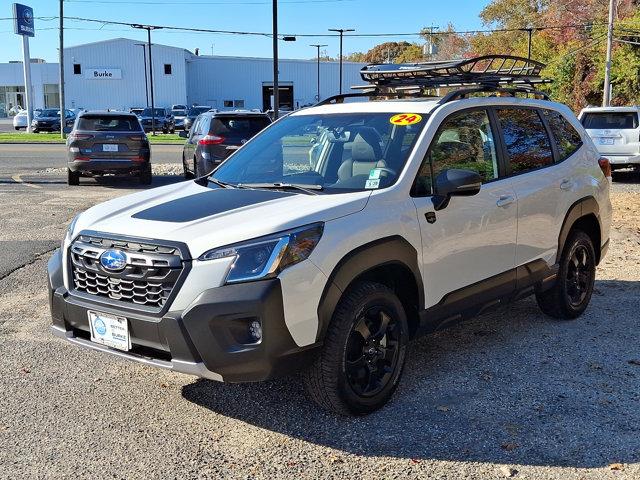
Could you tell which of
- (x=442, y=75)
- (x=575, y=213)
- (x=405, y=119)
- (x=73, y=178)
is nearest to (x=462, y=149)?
(x=405, y=119)

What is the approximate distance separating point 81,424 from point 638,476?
2.96 metres

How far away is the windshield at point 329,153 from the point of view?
14.2 feet

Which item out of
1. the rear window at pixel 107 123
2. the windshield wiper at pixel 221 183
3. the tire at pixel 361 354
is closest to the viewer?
the tire at pixel 361 354

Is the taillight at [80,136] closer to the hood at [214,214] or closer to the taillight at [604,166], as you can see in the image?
the hood at [214,214]

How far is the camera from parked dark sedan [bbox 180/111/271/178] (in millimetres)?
13336

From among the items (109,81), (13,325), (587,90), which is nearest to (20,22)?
(109,81)

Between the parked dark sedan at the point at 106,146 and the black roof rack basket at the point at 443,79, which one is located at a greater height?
the black roof rack basket at the point at 443,79

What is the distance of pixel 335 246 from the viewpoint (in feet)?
11.9

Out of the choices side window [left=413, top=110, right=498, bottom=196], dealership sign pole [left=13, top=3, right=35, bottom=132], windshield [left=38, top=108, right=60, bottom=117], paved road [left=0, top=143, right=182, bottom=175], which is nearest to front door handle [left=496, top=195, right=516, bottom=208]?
side window [left=413, top=110, right=498, bottom=196]

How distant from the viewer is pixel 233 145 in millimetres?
13336

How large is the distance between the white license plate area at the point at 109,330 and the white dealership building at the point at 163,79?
63.7m

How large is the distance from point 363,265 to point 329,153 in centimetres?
121

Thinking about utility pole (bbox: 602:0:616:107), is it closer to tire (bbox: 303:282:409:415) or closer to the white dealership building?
tire (bbox: 303:282:409:415)

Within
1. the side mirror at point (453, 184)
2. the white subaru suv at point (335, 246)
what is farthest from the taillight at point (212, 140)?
the side mirror at point (453, 184)
